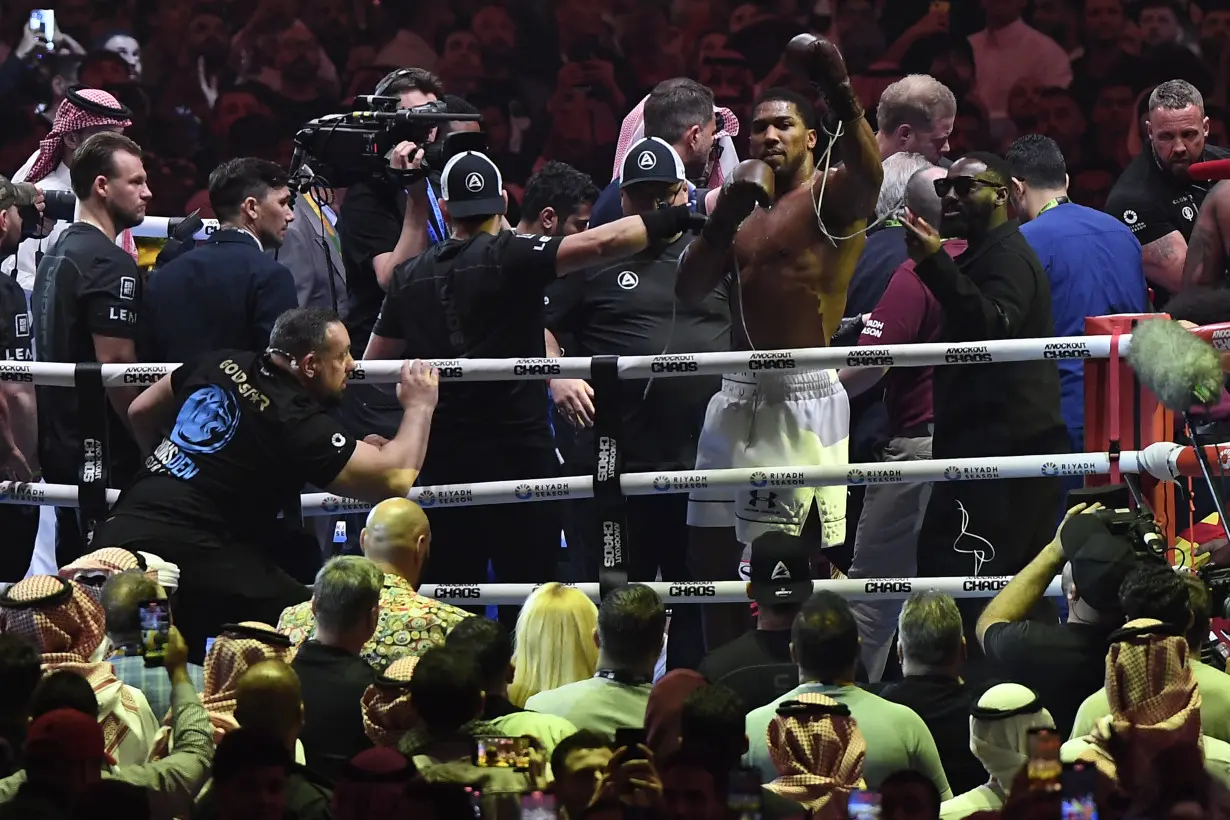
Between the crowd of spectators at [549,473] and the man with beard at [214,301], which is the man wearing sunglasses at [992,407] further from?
the man with beard at [214,301]

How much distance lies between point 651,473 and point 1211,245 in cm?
175

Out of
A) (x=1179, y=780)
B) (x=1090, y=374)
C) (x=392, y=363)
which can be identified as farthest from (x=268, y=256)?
(x=1179, y=780)

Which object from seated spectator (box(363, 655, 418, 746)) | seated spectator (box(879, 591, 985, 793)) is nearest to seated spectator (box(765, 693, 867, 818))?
seated spectator (box(879, 591, 985, 793))

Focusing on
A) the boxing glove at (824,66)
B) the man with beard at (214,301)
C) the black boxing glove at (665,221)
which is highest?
the boxing glove at (824,66)

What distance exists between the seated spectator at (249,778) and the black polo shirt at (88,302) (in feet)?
8.65

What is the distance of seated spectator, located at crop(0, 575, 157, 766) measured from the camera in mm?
3578

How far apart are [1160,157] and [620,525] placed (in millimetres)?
2451

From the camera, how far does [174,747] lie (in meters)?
3.41

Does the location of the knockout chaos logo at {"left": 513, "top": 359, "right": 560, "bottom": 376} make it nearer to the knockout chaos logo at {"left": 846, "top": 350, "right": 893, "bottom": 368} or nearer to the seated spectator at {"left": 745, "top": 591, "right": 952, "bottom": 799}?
the knockout chaos logo at {"left": 846, "top": 350, "right": 893, "bottom": 368}

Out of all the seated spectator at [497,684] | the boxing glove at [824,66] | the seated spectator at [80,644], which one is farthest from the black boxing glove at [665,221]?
the seated spectator at [80,644]

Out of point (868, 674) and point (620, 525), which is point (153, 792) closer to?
point (620, 525)

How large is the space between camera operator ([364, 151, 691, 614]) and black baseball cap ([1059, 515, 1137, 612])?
182cm

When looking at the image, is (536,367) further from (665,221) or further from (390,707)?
(390,707)

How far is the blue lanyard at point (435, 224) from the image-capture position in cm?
614
